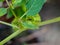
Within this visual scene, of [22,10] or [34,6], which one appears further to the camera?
[22,10]

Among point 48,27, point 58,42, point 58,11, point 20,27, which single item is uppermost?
point 58,11

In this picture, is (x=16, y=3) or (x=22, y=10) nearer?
(x=16, y=3)

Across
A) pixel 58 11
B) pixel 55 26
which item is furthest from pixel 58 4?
pixel 55 26

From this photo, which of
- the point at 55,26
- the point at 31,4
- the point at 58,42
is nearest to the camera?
the point at 31,4

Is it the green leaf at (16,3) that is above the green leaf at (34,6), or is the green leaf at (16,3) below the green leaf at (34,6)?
above

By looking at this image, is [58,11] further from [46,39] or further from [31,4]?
[31,4]

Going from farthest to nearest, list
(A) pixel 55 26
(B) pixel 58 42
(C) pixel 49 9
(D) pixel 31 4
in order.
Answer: (C) pixel 49 9 < (A) pixel 55 26 < (B) pixel 58 42 < (D) pixel 31 4

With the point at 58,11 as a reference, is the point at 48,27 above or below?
below

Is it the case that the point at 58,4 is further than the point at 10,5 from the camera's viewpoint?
Yes

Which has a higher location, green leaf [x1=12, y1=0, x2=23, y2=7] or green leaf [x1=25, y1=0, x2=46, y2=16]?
green leaf [x1=12, y1=0, x2=23, y2=7]

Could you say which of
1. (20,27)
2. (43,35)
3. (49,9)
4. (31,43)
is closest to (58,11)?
(49,9)
